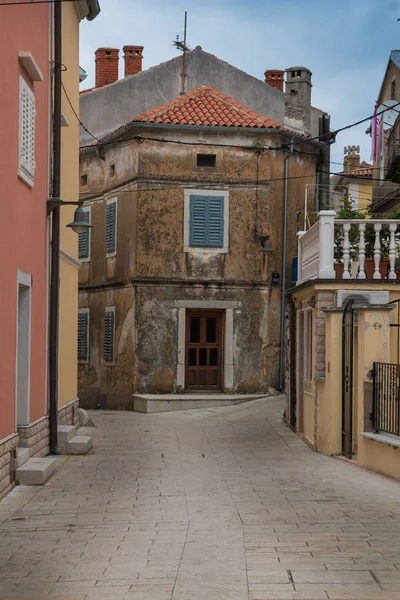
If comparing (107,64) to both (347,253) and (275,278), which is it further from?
(347,253)

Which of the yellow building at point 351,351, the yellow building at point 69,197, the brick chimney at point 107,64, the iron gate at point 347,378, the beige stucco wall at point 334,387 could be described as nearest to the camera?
the yellow building at point 351,351

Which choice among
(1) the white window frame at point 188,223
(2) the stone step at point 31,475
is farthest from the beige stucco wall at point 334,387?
(1) the white window frame at point 188,223

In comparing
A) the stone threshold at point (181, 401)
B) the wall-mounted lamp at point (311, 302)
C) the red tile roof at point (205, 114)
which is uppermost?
the red tile roof at point (205, 114)

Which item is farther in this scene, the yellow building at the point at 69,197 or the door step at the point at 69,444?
the yellow building at the point at 69,197

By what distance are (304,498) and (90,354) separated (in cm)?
1787

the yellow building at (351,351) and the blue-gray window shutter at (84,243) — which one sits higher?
the blue-gray window shutter at (84,243)

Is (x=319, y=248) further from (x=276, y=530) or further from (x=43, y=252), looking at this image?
(x=276, y=530)

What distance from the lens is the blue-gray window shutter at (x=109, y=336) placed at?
1054 inches

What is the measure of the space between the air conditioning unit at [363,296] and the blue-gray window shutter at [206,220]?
35.2 ft

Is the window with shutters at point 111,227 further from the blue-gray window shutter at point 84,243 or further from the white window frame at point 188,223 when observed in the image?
the white window frame at point 188,223

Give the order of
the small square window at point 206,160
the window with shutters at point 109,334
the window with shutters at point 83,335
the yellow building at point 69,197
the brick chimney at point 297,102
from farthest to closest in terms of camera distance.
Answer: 1. the brick chimney at point 297,102
2. the window with shutters at point 83,335
3. the window with shutters at point 109,334
4. the small square window at point 206,160
5. the yellow building at point 69,197

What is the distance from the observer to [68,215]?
17781 mm

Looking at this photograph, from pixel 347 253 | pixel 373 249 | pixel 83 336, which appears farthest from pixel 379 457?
pixel 83 336

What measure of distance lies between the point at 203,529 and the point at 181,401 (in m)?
16.4
